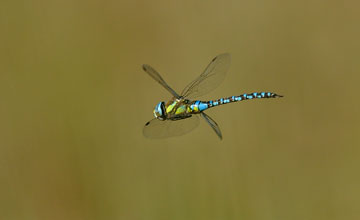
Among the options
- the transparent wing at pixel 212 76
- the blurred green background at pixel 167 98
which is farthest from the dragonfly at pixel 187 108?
the blurred green background at pixel 167 98

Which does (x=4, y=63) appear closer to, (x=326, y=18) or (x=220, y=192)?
(x=220, y=192)

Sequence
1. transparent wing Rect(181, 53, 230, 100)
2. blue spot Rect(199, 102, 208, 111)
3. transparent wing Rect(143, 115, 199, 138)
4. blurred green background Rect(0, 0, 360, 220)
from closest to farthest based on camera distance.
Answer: transparent wing Rect(143, 115, 199, 138)
transparent wing Rect(181, 53, 230, 100)
blue spot Rect(199, 102, 208, 111)
blurred green background Rect(0, 0, 360, 220)

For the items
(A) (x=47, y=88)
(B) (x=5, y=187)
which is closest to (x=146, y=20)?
(A) (x=47, y=88)

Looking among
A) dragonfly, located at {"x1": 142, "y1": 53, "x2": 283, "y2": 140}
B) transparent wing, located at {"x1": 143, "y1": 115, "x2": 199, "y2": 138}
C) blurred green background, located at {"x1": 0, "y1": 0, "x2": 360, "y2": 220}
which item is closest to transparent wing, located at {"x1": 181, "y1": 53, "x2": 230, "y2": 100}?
dragonfly, located at {"x1": 142, "y1": 53, "x2": 283, "y2": 140}

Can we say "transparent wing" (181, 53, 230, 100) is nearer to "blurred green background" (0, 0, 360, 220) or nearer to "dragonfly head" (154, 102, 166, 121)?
"dragonfly head" (154, 102, 166, 121)

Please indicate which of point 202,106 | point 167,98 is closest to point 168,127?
point 202,106

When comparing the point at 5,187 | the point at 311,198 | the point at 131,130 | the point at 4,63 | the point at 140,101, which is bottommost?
the point at 311,198
